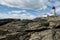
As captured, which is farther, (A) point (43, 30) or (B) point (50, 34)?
(A) point (43, 30)

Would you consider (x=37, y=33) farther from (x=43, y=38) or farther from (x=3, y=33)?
(x=3, y=33)

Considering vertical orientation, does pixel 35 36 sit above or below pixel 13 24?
below

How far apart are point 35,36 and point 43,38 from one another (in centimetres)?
126

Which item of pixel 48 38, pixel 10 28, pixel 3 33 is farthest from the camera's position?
pixel 10 28

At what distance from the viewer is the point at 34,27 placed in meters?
22.7

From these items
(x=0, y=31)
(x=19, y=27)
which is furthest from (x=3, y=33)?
(x=19, y=27)

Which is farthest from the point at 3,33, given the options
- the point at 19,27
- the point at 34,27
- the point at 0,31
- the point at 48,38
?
the point at 48,38

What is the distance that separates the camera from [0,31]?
21.9 metres

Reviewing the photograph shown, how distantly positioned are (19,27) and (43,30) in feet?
13.1

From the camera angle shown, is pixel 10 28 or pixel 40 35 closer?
pixel 40 35

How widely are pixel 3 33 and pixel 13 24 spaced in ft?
10.7

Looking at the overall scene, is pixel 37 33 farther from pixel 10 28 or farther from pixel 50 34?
pixel 10 28

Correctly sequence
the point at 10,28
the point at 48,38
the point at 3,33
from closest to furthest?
the point at 48,38
the point at 3,33
the point at 10,28

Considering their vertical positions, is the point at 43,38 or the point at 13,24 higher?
the point at 13,24
